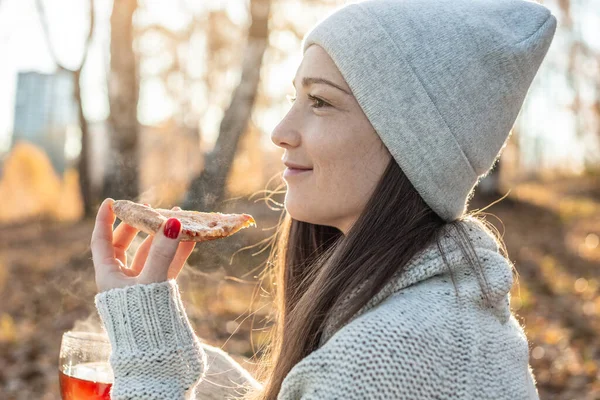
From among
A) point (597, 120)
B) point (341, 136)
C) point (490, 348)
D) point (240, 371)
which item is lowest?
point (597, 120)

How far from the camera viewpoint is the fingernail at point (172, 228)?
1651 mm

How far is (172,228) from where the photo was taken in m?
1.66

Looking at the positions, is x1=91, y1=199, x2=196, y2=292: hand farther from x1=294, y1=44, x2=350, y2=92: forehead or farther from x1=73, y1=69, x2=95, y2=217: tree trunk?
x1=73, y1=69, x2=95, y2=217: tree trunk

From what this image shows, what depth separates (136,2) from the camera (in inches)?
290

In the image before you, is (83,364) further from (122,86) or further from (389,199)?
(122,86)

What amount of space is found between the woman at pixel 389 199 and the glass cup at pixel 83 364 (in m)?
0.25

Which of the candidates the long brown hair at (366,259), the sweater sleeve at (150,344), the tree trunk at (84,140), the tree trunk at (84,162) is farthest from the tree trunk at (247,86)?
the tree trunk at (84,162)

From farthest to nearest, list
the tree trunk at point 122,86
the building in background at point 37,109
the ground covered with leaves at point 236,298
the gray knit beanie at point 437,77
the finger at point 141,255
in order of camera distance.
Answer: the building in background at point 37,109, the tree trunk at point 122,86, the ground covered with leaves at point 236,298, the finger at point 141,255, the gray knit beanie at point 437,77

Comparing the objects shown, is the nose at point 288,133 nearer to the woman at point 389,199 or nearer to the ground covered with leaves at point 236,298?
the woman at point 389,199

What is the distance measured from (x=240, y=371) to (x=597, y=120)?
1987 centimetres

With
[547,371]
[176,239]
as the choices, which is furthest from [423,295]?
[547,371]

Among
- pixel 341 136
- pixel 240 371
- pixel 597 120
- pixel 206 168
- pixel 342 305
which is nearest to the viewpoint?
pixel 342 305

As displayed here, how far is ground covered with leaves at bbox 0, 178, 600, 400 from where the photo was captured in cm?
427

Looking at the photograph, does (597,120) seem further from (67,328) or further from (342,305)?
(342,305)
